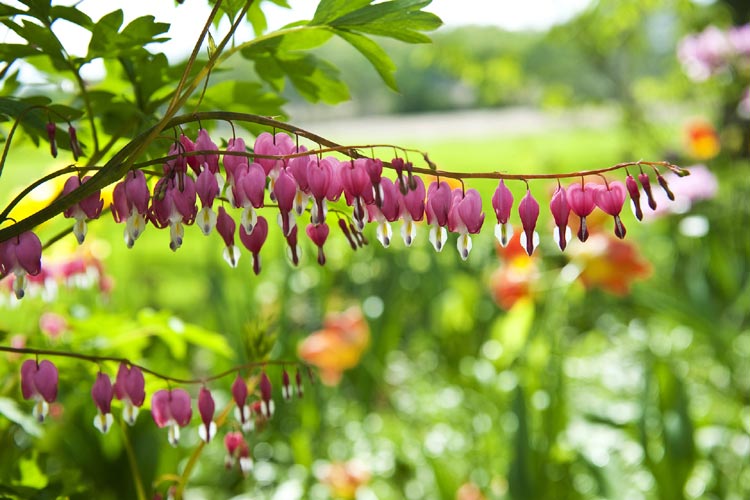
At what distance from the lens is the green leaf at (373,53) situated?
77cm

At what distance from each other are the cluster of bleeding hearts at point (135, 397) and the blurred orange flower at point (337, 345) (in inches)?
50.6

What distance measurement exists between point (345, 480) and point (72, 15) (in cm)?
116

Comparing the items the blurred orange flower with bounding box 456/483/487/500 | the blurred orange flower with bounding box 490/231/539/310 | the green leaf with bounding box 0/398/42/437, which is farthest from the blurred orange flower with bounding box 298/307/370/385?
the green leaf with bounding box 0/398/42/437

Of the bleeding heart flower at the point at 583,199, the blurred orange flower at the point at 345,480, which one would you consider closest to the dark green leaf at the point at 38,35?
the bleeding heart flower at the point at 583,199

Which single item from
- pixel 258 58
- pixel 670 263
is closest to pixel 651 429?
pixel 258 58

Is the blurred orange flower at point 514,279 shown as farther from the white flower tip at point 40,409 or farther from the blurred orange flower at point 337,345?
the white flower tip at point 40,409

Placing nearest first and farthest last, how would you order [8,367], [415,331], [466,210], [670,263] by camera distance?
[466,210]
[8,367]
[415,331]
[670,263]

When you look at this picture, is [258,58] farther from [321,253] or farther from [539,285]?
[539,285]

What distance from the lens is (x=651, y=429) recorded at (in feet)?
5.44

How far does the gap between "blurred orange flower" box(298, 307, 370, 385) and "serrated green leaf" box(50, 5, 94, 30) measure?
4.69 ft

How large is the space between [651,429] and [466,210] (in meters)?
1.19

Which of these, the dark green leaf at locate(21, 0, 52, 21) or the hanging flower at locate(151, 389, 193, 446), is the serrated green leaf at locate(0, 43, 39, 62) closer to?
the dark green leaf at locate(21, 0, 52, 21)

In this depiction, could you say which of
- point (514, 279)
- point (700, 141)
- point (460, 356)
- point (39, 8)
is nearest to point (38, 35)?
point (39, 8)

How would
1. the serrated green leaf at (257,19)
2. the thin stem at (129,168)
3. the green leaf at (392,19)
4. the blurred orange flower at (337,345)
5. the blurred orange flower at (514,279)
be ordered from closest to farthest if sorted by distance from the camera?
the thin stem at (129,168) < the green leaf at (392,19) < the serrated green leaf at (257,19) < the blurred orange flower at (337,345) < the blurred orange flower at (514,279)
